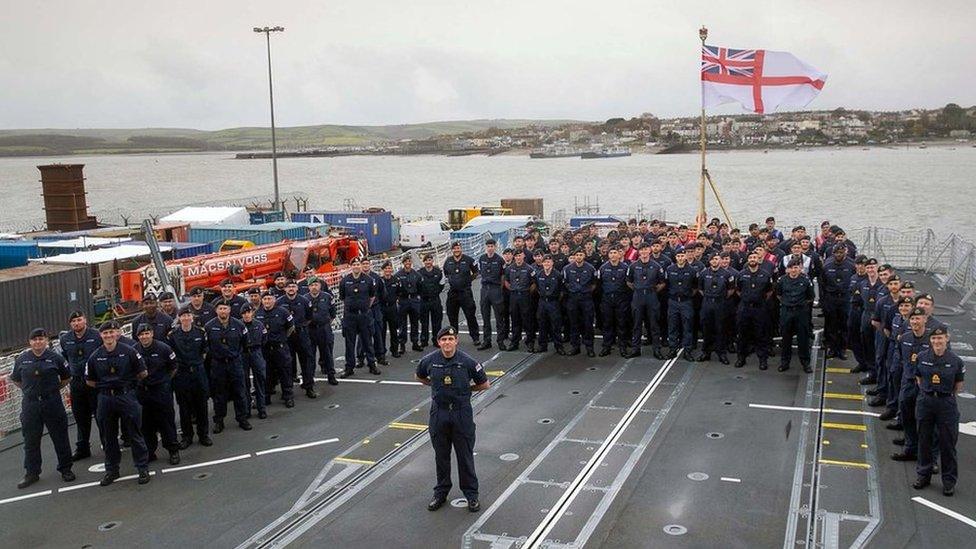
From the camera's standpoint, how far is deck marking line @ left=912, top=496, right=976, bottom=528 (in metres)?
6.44

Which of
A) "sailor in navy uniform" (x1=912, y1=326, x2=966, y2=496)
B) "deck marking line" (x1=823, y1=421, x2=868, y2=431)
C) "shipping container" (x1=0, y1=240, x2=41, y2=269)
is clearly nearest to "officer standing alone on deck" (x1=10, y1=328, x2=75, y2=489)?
"deck marking line" (x1=823, y1=421, x2=868, y2=431)

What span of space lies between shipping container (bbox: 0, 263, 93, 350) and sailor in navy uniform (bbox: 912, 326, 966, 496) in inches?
600

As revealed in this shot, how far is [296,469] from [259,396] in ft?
6.22

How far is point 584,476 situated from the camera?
746cm

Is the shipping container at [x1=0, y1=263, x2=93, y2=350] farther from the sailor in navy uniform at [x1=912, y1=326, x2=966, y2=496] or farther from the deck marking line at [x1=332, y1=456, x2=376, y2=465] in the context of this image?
the sailor in navy uniform at [x1=912, y1=326, x2=966, y2=496]

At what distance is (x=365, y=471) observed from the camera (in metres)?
7.80

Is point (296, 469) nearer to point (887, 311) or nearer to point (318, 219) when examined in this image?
point (887, 311)

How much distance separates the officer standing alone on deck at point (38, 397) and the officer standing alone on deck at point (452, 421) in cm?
372

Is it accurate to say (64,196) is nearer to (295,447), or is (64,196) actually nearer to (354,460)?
(295,447)

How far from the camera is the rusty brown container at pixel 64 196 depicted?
110 feet

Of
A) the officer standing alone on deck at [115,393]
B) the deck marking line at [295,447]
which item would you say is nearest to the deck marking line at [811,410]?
the deck marking line at [295,447]

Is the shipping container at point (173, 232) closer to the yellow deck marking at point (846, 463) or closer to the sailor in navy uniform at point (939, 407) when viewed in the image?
the yellow deck marking at point (846, 463)

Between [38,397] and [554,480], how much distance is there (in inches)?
193

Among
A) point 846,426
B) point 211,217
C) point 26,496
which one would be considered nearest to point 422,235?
point 211,217
